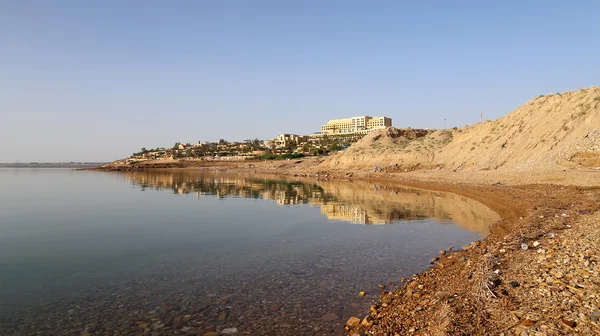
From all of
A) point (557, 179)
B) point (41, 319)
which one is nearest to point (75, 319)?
point (41, 319)

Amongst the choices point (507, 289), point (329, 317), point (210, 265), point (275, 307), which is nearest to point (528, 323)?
point (507, 289)

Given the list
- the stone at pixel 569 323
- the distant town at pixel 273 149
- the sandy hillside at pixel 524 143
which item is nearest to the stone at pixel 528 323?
the stone at pixel 569 323

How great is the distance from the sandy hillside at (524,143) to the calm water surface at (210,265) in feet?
44.6

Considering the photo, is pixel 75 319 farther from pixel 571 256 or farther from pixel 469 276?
pixel 571 256

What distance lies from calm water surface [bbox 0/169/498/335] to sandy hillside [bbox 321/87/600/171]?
13588 mm

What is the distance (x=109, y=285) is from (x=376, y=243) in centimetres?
877

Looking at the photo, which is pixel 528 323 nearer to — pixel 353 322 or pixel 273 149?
pixel 353 322

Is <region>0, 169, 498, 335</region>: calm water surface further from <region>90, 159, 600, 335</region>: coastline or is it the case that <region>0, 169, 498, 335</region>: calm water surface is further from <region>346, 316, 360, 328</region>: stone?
<region>90, 159, 600, 335</region>: coastline

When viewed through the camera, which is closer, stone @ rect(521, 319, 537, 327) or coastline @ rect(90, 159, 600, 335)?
stone @ rect(521, 319, 537, 327)

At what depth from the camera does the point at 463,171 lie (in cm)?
3944

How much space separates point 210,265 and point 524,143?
3618cm

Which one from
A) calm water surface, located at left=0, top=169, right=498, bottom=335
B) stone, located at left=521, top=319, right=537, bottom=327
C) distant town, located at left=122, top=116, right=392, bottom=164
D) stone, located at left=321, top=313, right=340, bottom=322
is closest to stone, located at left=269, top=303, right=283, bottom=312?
calm water surface, located at left=0, top=169, right=498, bottom=335

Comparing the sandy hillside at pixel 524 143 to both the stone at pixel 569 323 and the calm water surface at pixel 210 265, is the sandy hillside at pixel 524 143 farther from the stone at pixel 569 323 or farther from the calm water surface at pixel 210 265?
the stone at pixel 569 323

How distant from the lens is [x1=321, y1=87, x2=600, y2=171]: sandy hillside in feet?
93.2
